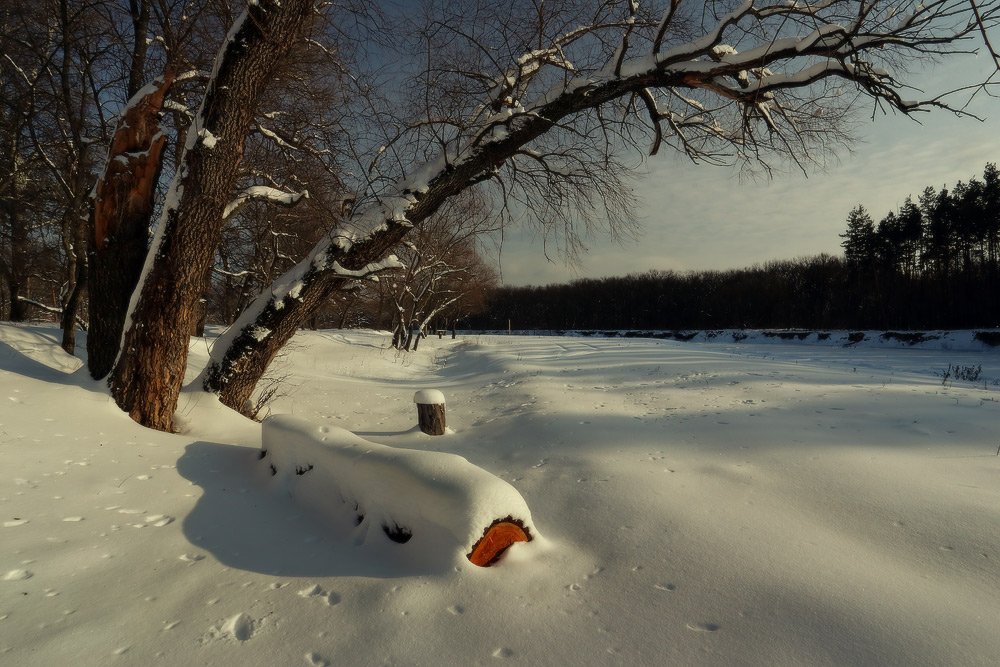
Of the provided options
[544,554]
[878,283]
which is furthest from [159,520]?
[878,283]

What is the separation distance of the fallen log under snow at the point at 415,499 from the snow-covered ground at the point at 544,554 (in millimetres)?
89

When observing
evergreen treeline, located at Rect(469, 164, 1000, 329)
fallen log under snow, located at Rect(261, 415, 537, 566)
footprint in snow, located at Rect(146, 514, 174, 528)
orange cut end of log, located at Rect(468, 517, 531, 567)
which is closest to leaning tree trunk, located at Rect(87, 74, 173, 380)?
footprint in snow, located at Rect(146, 514, 174, 528)

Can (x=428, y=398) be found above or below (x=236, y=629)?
above

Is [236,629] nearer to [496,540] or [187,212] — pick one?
[496,540]

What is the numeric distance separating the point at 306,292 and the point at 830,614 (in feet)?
14.6

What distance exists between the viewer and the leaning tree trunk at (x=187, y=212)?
4219mm

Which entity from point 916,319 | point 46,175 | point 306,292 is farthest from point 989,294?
point 46,175

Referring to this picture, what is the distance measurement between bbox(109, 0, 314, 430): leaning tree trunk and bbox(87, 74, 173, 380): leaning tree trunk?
48 centimetres

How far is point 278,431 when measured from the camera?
3.47 metres

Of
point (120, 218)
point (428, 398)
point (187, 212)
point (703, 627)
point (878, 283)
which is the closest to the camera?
point (703, 627)

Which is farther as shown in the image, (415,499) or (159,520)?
(159,520)

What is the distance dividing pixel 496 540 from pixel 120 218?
4.65 m

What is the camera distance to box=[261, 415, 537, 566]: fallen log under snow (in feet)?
7.34

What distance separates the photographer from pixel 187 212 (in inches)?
169
